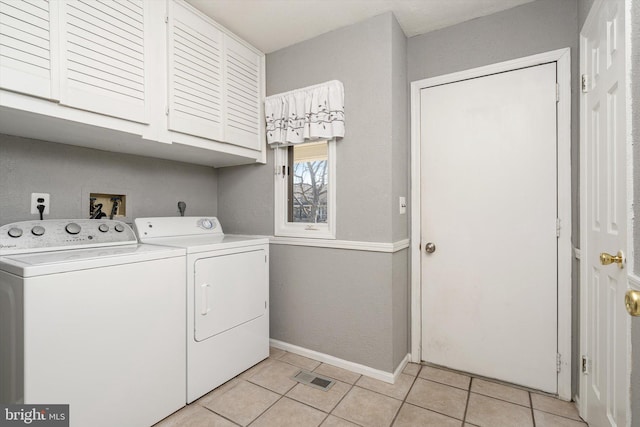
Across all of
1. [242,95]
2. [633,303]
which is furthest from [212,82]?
[633,303]

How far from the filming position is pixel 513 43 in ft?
6.39

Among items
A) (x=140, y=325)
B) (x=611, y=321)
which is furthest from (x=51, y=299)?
(x=611, y=321)

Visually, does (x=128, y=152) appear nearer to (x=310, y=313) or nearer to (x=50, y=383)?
(x=50, y=383)

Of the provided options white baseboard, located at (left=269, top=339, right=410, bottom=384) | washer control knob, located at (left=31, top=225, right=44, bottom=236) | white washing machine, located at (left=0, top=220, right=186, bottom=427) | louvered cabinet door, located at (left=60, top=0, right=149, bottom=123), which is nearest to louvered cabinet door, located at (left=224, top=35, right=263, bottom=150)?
louvered cabinet door, located at (left=60, top=0, right=149, bottom=123)

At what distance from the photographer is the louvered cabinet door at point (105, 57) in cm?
138

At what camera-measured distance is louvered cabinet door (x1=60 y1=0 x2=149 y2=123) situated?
4.53 feet

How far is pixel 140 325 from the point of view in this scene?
59.9 inches

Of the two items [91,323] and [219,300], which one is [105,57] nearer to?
[91,323]

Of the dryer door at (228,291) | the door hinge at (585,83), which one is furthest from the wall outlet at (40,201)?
the door hinge at (585,83)

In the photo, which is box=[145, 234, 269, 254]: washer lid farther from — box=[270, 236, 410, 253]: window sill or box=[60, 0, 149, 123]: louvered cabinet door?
box=[60, 0, 149, 123]: louvered cabinet door

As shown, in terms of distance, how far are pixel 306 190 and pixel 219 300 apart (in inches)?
43.0

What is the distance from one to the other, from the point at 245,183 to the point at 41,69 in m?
1.59

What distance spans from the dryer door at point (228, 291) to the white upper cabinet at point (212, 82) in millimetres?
900

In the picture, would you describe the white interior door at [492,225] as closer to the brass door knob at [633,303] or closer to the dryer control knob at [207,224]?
the brass door knob at [633,303]
